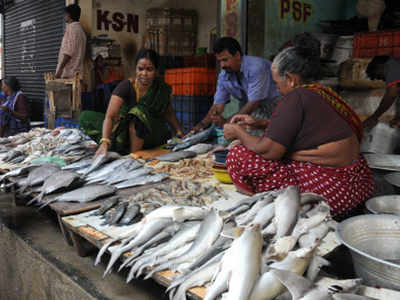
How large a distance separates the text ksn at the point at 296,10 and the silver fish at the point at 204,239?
5.46 m

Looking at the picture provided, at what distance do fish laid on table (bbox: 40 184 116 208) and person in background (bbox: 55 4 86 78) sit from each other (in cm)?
570

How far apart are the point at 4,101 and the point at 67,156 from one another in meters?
5.45

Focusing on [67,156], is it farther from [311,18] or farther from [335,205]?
[311,18]

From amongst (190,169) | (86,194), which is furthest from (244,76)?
(86,194)


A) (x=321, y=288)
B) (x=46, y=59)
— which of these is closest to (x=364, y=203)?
(x=321, y=288)

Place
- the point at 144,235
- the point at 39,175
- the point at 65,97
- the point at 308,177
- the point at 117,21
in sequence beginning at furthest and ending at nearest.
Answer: the point at 117,21
the point at 65,97
the point at 39,175
the point at 308,177
the point at 144,235

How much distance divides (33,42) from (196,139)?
27.3ft

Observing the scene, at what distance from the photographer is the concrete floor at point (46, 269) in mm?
2578

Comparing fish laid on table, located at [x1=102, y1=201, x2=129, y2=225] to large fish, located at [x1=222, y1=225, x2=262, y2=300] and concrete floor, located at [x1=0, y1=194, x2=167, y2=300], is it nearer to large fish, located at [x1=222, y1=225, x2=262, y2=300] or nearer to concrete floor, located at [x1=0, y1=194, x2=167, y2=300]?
concrete floor, located at [x1=0, y1=194, x2=167, y2=300]

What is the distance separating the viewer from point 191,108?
726 centimetres

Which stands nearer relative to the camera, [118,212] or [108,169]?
[118,212]

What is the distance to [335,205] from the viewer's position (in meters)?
2.88

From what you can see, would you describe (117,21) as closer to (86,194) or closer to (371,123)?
(371,123)

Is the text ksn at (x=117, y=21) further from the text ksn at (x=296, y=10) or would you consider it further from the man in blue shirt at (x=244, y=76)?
the man in blue shirt at (x=244, y=76)
